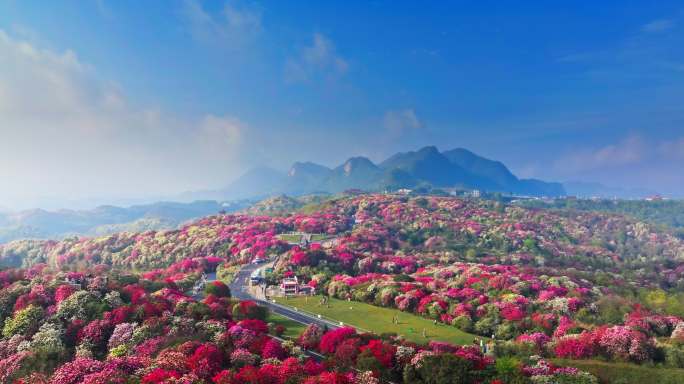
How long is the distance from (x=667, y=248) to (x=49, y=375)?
174 m

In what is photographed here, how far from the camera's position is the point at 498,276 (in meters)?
61.8

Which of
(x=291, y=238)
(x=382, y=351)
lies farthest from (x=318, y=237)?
(x=382, y=351)

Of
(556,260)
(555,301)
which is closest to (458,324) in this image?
(555,301)

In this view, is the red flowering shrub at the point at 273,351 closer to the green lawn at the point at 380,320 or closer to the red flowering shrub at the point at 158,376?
the red flowering shrub at the point at 158,376

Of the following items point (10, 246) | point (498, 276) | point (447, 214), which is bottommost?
point (10, 246)

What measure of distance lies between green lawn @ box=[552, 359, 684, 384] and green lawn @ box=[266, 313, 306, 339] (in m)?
23.9

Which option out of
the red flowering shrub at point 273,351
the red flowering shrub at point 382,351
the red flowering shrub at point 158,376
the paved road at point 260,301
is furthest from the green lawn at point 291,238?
the red flowering shrub at point 158,376

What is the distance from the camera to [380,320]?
49781 millimetres

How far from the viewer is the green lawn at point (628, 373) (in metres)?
30.0

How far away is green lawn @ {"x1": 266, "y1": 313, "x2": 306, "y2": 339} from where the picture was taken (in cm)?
4184

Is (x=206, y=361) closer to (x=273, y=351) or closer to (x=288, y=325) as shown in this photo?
(x=273, y=351)

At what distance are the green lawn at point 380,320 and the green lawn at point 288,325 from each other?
5508mm

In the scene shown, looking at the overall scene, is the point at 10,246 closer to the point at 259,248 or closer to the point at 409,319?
the point at 259,248

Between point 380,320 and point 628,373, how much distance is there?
83.1ft
